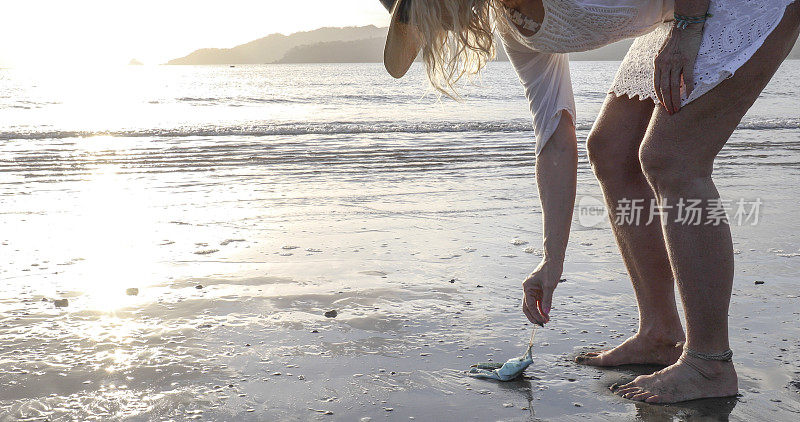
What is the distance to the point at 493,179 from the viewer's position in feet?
23.0

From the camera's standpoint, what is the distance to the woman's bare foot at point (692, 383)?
7.42 ft

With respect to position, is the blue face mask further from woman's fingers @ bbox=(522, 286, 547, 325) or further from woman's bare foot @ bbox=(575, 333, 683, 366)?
woman's bare foot @ bbox=(575, 333, 683, 366)

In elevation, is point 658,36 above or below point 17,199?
above

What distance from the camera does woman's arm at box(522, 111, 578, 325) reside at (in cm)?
236

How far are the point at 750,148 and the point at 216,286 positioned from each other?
26.5 feet

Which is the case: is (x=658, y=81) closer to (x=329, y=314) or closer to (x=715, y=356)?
(x=715, y=356)

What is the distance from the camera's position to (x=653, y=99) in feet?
7.68

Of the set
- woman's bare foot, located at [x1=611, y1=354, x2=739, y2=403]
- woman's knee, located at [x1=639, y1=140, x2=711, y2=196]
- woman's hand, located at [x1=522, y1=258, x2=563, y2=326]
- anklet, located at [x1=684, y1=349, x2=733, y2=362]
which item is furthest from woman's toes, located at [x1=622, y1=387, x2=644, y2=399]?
woman's knee, located at [x1=639, y1=140, x2=711, y2=196]

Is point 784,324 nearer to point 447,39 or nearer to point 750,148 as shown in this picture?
point 447,39

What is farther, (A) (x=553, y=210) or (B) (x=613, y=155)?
(B) (x=613, y=155)

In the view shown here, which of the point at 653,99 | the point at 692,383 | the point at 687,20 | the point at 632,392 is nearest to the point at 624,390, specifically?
the point at 632,392

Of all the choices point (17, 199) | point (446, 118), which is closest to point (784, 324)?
point (17, 199)

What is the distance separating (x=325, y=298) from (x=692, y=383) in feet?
5.27

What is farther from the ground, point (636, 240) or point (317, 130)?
point (636, 240)
